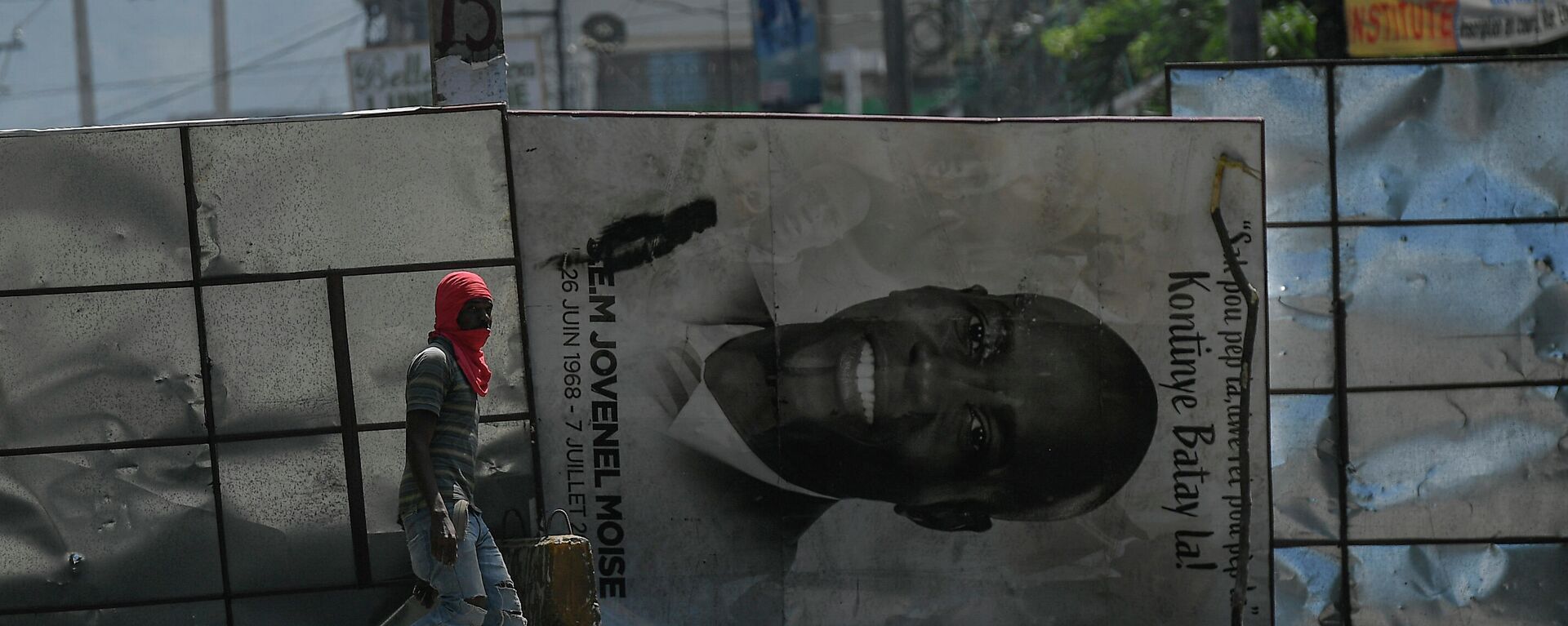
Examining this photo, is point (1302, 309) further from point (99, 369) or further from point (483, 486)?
point (99, 369)

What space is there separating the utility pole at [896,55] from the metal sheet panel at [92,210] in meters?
14.3

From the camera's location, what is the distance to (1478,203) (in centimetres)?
634

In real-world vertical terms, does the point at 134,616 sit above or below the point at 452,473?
below

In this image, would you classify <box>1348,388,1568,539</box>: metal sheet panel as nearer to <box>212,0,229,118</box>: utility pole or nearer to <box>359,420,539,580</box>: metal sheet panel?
<box>359,420,539,580</box>: metal sheet panel

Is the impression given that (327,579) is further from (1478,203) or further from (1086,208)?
(1478,203)

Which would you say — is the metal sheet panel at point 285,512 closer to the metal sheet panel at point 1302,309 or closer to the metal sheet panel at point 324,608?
the metal sheet panel at point 324,608

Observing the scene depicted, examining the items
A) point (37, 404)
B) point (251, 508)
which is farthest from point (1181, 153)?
point (37, 404)

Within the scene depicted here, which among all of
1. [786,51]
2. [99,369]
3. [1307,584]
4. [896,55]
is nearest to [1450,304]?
[1307,584]

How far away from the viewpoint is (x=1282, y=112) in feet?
20.7

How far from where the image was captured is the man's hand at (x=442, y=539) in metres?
4.36

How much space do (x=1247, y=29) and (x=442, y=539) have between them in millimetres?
6122

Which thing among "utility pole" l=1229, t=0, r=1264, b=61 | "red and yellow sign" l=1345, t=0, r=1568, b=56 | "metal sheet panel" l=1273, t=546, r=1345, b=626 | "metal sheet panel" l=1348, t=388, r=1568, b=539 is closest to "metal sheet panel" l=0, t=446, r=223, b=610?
"metal sheet panel" l=1273, t=546, r=1345, b=626

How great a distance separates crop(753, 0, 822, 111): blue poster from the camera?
81.9ft

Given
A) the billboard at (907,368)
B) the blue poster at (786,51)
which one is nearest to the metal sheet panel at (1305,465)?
the billboard at (907,368)
